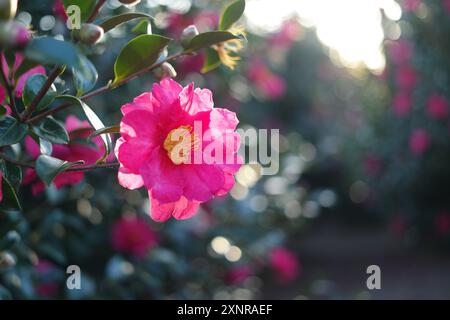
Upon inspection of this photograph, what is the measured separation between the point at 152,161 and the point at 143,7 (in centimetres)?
98

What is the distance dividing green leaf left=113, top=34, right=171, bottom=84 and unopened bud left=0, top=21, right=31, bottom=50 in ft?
0.76

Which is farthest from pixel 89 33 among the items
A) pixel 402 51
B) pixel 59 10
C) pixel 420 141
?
pixel 402 51

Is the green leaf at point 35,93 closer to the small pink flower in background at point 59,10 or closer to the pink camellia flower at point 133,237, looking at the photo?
the small pink flower in background at point 59,10

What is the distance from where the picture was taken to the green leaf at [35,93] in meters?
0.77

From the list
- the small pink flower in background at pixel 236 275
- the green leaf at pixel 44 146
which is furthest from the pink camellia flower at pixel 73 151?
the small pink flower in background at pixel 236 275

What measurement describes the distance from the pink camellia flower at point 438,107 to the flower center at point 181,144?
10.4 feet

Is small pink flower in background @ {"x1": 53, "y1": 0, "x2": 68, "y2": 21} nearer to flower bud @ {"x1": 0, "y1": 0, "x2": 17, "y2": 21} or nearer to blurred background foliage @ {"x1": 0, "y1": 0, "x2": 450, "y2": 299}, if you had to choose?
blurred background foliage @ {"x1": 0, "y1": 0, "x2": 450, "y2": 299}

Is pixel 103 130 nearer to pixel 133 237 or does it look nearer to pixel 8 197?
pixel 8 197

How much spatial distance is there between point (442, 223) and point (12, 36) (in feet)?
13.0

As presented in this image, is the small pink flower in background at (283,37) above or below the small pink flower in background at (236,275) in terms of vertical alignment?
above

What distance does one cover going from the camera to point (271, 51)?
3170 millimetres

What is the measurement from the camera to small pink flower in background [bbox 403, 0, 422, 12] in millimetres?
3924

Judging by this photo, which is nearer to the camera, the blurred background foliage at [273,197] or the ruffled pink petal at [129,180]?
the ruffled pink petal at [129,180]

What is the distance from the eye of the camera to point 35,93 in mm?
789
